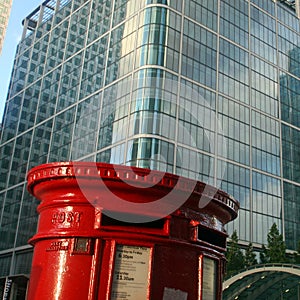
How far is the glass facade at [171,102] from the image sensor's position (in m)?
44.0

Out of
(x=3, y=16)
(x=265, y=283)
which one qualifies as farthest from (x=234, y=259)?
(x=3, y=16)

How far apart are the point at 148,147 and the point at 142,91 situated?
5.85 metres

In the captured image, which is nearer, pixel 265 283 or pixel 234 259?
pixel 265 283

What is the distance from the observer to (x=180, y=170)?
41.7 metres

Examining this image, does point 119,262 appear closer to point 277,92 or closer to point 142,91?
point 142,91

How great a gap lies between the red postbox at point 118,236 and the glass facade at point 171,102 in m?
35.6

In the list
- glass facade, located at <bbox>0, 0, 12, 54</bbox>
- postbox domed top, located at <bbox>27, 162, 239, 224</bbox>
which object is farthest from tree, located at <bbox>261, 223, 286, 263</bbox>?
glass facade, located at <bbox>0, 0, 12, 54</bbox>

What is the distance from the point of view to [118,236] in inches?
153

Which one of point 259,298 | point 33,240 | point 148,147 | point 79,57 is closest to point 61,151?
point 79,57

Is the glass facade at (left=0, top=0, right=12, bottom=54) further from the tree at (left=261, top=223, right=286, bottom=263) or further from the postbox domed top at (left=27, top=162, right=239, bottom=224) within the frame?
the postbox domed top at (left=27, top=162, right=239, bottom=224)

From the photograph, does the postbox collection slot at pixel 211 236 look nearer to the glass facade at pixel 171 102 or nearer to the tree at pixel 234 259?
the tree at pixel 234 259

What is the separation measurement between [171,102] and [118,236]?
1652 inches

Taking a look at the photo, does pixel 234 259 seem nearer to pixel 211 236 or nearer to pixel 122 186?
pixel 211 236

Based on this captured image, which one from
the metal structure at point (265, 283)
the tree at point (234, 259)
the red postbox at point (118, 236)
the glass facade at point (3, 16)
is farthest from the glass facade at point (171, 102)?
the glass facade at point (3, 16)
